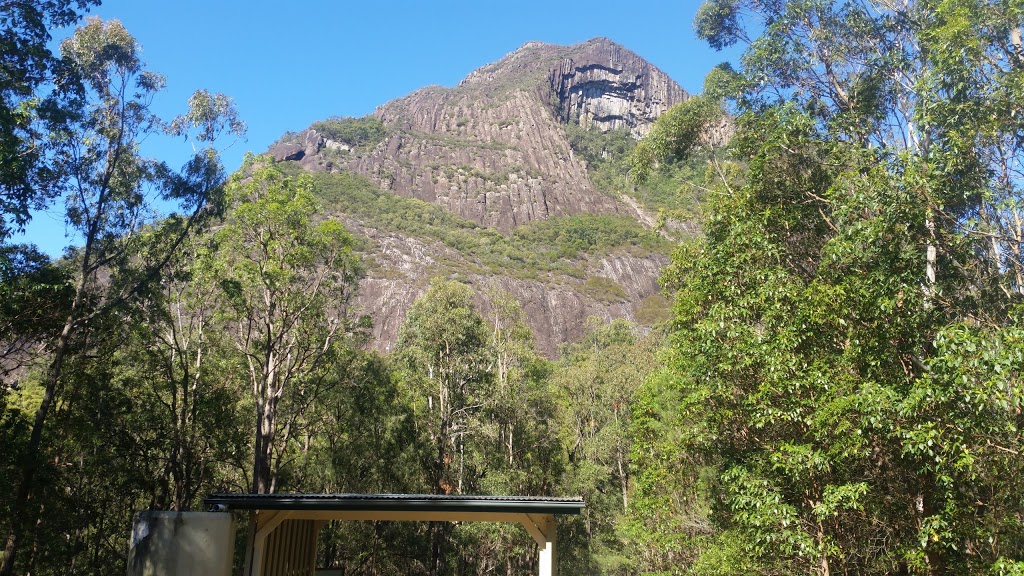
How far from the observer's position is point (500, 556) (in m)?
22.2

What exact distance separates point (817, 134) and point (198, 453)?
16.3m

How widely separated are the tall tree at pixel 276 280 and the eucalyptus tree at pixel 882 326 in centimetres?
951

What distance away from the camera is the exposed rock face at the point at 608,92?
428 ft

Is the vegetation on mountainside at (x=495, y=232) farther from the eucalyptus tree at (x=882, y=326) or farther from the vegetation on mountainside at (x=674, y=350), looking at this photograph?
the eucalyptus tree at (x=882, y=326)

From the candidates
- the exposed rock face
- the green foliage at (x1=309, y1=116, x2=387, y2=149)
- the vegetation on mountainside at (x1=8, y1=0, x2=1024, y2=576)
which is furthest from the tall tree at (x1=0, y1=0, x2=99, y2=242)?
the exposed rock face

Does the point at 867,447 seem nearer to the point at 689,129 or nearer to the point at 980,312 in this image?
the point at 980,312

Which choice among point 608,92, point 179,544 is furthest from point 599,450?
point 608,92

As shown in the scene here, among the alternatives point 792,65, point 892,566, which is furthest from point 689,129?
point 892,566

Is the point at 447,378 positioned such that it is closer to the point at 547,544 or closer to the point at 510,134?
the point at 547,544

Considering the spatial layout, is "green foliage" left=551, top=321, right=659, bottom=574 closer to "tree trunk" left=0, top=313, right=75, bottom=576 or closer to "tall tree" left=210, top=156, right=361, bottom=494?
"tall tree" left=210, top=156, right=361, bottom=494

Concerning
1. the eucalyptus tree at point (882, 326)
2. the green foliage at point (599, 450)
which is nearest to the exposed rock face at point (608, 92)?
the green foliage at point (599, 450)

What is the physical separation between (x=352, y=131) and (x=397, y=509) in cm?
9763

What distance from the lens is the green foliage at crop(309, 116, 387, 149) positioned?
96625 millimetres

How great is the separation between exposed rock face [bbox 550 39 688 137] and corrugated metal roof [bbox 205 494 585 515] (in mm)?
125074
